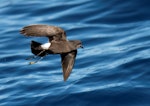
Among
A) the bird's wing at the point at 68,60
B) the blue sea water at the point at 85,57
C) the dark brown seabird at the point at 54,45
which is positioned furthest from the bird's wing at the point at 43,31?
the blue sea water at the point at 85,57

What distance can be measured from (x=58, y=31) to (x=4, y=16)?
462 inches

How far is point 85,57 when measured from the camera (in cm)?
1905

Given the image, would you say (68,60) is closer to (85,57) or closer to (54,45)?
(54,45)

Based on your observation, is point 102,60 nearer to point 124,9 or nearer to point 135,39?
point 135,39

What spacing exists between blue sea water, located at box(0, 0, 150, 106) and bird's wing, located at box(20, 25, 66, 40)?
4571 mm

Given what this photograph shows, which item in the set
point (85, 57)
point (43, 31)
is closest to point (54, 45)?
point (43, 31)

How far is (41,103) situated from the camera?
16.4m

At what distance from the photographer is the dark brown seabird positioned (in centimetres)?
1140

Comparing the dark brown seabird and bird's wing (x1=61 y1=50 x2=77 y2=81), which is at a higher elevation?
the dark brown seabird

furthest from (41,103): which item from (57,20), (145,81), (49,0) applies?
(49,0)

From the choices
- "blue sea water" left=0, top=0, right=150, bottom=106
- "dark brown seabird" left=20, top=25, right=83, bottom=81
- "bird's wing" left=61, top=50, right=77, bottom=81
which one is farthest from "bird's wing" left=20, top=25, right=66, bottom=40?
"blue sea water" left=0, top=0, right=150, bottom=106

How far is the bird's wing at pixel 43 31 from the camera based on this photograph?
11269 mm

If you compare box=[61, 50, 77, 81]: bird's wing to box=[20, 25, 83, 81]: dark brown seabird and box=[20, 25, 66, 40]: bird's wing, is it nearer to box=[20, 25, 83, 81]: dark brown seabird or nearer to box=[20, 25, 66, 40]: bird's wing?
box=[20, 25, 83, 81]: dark brown seabird

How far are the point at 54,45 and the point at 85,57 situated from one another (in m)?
7.28
